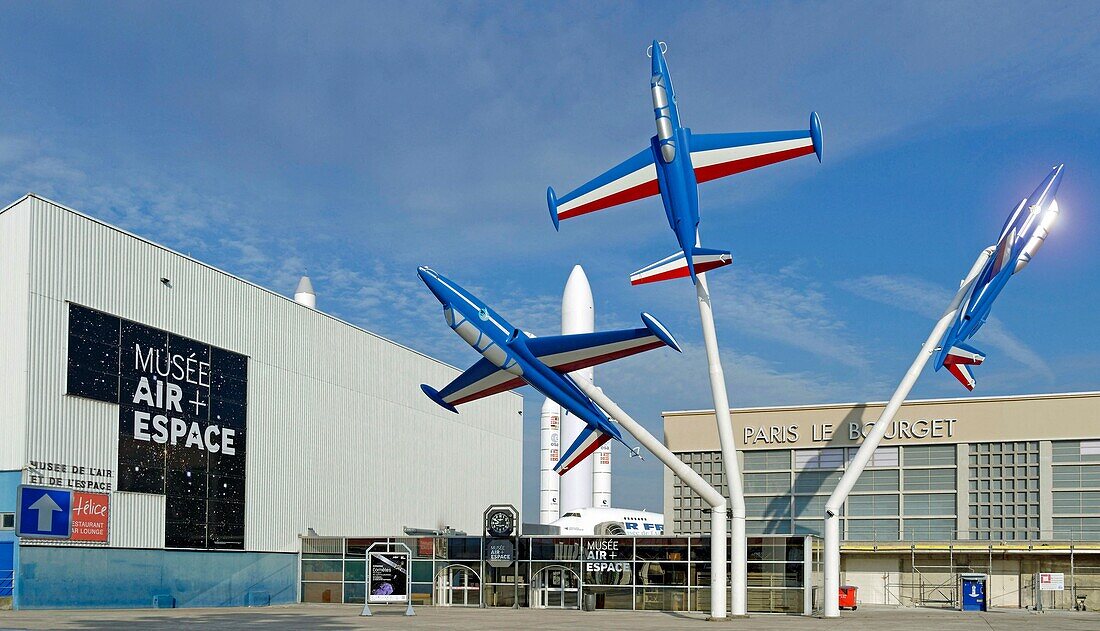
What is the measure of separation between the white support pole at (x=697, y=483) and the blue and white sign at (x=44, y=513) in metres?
19.8

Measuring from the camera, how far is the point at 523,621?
3662 cm

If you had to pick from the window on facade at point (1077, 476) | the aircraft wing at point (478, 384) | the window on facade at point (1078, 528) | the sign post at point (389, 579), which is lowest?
the sign post at point (389, 579)

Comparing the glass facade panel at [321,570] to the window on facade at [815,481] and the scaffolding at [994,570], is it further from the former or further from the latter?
the scaffolding at [994,570]

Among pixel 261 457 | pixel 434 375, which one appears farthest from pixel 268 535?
pixel 434 375

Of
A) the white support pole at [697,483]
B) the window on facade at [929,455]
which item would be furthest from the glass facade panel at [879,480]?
the white support pole at [697,483]

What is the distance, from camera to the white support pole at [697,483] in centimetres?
3791

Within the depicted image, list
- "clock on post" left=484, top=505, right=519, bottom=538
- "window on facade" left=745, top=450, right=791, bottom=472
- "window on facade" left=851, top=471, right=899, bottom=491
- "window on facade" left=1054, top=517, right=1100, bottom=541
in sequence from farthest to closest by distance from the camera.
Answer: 1. "window on facade" left=745, top=450, right=791, bottom=472
2. "window on facade" left=851, top=471, right=899, bottom=491
3. "window on facade" left=1054, top=517, right=1100, bottom=541
4. "clock on post" left=484, top=505, right=519, bottom=538

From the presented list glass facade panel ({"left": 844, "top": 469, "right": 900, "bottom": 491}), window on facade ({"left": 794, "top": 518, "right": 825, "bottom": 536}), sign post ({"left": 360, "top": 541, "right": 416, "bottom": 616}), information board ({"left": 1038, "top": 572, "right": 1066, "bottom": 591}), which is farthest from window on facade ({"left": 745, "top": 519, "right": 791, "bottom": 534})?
sign post ({"left": 360, "top": 541, "right": 416, "bottom": 616})

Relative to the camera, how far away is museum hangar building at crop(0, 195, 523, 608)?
1622 inches

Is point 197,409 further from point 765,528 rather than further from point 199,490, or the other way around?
point 765,528

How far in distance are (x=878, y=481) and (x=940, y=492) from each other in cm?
293

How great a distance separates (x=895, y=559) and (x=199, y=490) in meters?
32.3

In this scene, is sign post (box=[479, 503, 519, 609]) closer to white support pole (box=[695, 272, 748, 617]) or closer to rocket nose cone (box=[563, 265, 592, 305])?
white support pole (box=[695, 272, 748, 617])

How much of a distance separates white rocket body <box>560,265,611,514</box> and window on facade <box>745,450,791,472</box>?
14338mm
